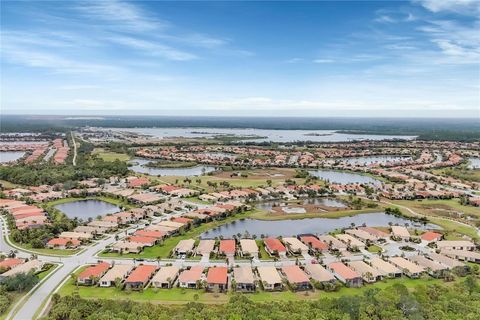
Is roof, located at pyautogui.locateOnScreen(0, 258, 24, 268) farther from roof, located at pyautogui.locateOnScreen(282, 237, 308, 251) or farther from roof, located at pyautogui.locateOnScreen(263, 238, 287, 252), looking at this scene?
roof, located at pyautogui.locateOnScreen(282, 237, 308, 251)

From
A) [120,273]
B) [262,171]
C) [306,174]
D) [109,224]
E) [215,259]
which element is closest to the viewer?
[120,273]

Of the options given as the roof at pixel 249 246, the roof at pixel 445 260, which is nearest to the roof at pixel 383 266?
the roof at pixel 445 260

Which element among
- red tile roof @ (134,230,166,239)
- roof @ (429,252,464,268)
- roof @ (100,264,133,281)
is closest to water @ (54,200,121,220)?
red tile roof @ (134,230,166,239)

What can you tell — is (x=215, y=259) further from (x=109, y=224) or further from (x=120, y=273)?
(x=109, y=224)

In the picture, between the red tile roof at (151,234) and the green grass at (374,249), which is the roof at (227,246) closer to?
the red tile roof at (151,234)

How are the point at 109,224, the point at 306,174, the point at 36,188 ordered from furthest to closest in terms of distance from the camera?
the point at 306,174
the point at 36,188
the point at 109,224

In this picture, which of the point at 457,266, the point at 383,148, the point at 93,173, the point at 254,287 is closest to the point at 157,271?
the point at 254,287
